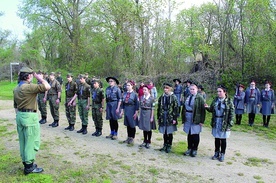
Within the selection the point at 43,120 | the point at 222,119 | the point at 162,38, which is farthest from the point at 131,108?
the point at 162,38

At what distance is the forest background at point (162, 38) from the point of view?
46.2 ft

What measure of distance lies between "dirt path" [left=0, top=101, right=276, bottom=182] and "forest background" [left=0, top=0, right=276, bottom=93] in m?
8.21

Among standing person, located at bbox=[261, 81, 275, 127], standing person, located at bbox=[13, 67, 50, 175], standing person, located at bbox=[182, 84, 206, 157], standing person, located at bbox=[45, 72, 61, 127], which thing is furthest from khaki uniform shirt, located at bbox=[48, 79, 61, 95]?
standing person, located at bbox=[261, 81, 275, 127]

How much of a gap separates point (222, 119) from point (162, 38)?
1417cm

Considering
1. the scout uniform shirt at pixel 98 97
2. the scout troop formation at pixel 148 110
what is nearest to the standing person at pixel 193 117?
the scout troop formation at pixel 148 110

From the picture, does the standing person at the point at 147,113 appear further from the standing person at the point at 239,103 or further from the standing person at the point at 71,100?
the standing person at the point at 239,103

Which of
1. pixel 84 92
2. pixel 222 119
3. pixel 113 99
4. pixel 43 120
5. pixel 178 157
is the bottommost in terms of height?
pixel 178 157

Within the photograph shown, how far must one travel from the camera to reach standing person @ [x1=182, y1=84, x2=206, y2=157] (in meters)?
5.61

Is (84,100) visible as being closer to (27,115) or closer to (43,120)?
(43,120)

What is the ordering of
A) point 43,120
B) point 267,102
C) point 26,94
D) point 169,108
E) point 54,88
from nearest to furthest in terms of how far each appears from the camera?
point 26,94, point 169,108, point 54,88, point 43,120, point 267,102

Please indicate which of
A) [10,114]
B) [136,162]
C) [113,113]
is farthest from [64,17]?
[136,162]

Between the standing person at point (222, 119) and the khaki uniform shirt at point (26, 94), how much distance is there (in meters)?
3.68

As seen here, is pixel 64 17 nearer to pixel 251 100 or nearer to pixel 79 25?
pixel 79 25

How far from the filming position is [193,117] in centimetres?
563
